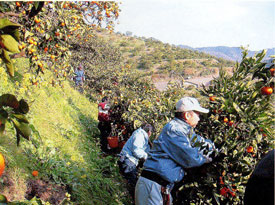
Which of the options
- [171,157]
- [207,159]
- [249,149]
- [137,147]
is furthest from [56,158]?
[249,149]

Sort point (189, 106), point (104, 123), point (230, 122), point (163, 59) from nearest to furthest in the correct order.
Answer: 1. point (230, 122)
2. point (189, 106)
3. point (104, 123)
4. point (163, 59)

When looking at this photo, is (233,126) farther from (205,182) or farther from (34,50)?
(34,50)

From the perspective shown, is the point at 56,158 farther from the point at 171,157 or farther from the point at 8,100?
the point at 8,100

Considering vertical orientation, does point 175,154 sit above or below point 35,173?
above

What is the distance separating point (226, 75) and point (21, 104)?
236 centimetres

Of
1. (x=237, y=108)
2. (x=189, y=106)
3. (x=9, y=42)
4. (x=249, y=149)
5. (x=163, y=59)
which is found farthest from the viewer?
(x=163, y=59)

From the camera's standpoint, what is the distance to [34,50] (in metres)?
2.87

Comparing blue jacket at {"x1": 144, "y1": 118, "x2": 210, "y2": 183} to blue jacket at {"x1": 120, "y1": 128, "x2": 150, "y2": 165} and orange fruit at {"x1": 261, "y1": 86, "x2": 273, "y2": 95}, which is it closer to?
orange fruit at {"x1": 261, "y1": 86, "x2": 273, "y2": 95}

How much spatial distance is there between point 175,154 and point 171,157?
0.05 metres

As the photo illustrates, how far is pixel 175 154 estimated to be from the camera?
2.56 metres

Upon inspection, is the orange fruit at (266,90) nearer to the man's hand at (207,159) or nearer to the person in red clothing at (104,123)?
the man's hand at (207,159)

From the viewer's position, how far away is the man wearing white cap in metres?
2.51

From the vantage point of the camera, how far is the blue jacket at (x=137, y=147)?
4.55m

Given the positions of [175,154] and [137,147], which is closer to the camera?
[175,154]
